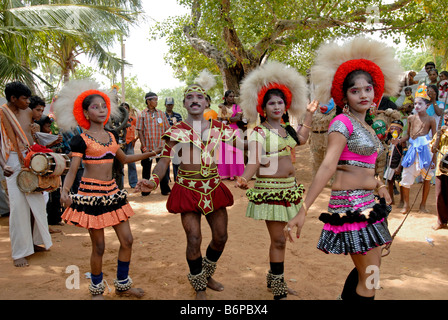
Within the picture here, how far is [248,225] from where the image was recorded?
6.13 m

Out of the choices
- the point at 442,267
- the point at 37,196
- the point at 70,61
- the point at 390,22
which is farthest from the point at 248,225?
the point at 70,61

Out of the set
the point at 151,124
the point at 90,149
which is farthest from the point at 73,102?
the point at 151,124

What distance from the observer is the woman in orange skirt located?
335cm

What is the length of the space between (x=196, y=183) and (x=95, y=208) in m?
0.96

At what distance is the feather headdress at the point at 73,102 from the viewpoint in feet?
11.8

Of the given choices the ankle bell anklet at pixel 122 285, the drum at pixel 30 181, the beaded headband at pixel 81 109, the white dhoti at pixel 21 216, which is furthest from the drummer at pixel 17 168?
the ankle bell anklet at pixel 122 285

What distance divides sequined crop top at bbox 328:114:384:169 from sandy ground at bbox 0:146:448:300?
1627 mm

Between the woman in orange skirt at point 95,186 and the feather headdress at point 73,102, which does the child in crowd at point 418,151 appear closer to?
the woman in orange skirt at point 95,186

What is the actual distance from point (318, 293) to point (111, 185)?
2328 millimetres

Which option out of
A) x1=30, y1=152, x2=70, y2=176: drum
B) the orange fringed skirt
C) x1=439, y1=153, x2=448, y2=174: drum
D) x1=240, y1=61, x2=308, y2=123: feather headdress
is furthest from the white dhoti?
x1=439, y1=153, x2=448, y2=174: drum

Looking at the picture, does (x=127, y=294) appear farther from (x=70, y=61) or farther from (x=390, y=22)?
(x=70, y=61)

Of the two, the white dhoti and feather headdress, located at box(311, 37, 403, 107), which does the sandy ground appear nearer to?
the white dhoti

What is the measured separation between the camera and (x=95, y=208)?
11.0 feet
